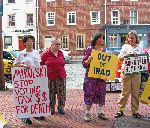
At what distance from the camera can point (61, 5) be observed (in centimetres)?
4803

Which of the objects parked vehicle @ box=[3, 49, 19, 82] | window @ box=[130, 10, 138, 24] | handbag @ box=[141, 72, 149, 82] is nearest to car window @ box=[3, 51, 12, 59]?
parked vehicle @ box=[3, 49, 19, 82]

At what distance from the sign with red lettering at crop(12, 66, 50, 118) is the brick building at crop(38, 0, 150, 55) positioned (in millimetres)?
38160

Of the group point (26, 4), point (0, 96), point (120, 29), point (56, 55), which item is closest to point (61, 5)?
point (26, 4)

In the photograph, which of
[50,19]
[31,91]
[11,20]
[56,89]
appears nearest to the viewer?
[31,91]

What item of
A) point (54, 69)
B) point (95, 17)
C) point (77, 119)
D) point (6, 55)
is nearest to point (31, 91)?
point (54, 69)

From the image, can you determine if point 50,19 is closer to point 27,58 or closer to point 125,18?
point 125,18

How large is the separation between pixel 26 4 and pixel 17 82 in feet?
135

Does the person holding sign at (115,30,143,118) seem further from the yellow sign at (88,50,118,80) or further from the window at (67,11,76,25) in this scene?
the window at (67,11,76,25)

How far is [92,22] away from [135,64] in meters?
38.4

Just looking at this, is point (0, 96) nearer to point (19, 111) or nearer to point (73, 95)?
point (73, 95)

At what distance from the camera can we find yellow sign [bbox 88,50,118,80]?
8.52m

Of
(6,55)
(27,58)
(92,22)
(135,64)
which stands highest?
(92,22)

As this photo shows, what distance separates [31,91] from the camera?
8.38 meters

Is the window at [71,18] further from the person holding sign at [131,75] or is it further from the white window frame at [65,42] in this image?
the person holding sign at [131,75]
